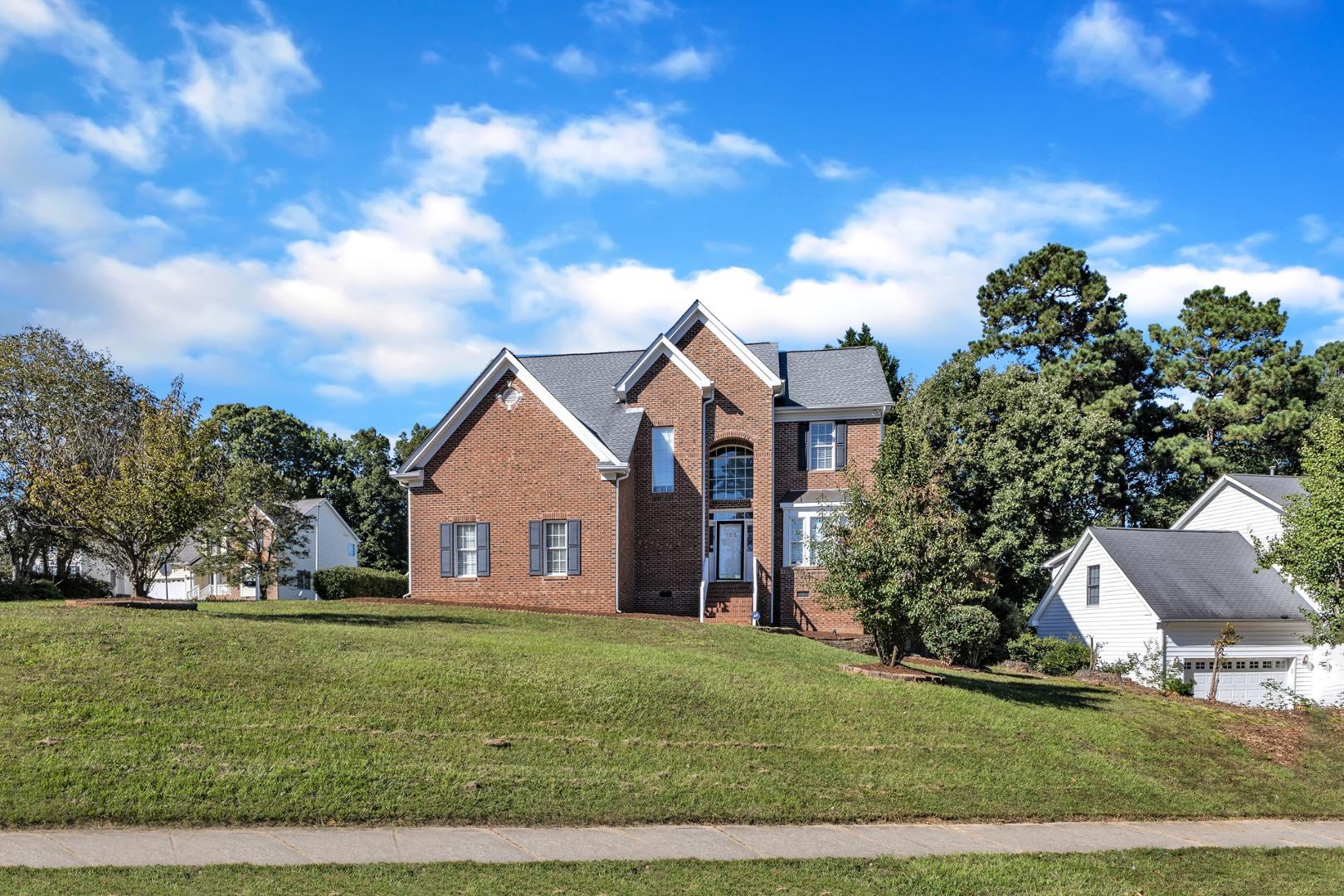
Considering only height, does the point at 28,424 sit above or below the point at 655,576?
above

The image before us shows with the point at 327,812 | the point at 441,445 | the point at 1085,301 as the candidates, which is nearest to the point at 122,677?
the point at 327,812

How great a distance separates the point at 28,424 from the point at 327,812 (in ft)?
90.3

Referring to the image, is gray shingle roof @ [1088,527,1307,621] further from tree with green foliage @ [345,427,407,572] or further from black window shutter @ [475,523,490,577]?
tree with green foliage @ [345,427,407,572]

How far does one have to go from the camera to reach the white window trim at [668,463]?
101 feet

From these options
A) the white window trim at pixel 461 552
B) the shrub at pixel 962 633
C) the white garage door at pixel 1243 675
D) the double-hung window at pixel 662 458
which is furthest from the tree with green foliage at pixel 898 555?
the white garage door at pixel 1243 675

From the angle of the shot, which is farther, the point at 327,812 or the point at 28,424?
the point at 28,424

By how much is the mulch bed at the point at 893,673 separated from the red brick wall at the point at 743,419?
10875mm

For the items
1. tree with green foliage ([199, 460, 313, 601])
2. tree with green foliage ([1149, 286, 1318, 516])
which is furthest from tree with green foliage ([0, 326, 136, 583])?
tree with green foliage ([1149, 286, 1318, 516])

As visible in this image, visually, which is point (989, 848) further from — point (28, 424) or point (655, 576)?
point (28, 424)

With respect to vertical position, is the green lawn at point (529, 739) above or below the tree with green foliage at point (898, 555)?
below

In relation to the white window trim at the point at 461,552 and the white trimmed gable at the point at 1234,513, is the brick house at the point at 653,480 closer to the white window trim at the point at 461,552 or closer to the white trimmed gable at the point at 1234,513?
the white window trim at the point at 461,552

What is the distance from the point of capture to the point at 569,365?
34.5 meters

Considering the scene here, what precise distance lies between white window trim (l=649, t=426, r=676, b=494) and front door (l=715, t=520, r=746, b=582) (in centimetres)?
212

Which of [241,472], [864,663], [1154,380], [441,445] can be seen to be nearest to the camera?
[864,663]
